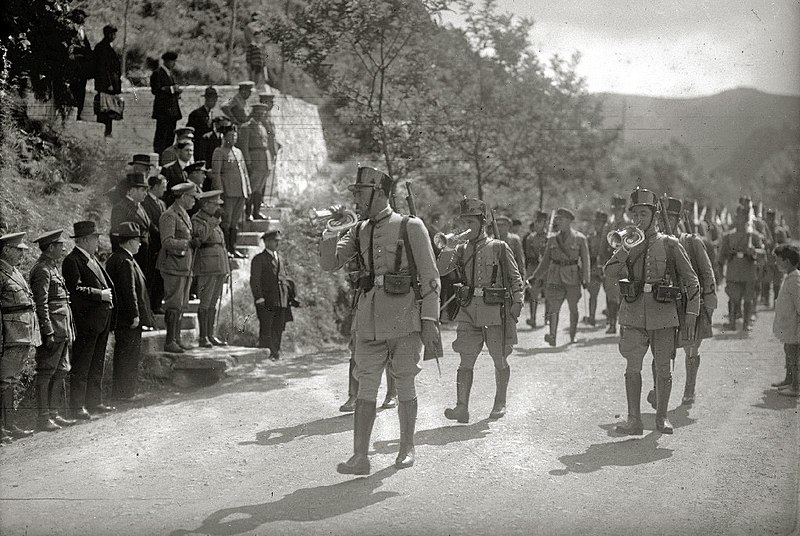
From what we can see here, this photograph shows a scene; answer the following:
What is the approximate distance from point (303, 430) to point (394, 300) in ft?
6.75

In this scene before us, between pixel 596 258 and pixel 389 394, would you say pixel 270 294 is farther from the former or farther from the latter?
pixel 596 258

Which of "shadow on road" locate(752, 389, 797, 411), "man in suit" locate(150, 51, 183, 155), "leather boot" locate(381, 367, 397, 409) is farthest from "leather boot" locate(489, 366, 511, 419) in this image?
"man in suit" locate(150, 51, 183, 155)

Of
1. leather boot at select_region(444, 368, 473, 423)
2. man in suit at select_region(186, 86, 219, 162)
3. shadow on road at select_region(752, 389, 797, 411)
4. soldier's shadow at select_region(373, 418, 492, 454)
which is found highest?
man in suit at select_region(186, 86, 219, 162)

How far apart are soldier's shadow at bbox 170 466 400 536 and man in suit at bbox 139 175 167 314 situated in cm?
572

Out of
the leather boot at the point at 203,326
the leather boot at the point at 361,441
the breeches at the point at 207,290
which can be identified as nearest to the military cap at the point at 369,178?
the leather boot at the point at 361,441

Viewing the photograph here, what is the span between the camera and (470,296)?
9.20 metres

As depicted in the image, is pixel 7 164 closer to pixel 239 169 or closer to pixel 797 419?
pixel 239 169

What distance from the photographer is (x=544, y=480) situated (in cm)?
679

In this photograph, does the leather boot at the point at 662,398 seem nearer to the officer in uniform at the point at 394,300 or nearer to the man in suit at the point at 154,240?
the officer in uniform at the point at 394,300

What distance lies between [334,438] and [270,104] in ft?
30.0

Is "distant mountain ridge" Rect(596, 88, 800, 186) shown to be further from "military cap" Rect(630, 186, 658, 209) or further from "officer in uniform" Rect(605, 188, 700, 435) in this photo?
"officer in uniform" Rect(605, 188, 700, 435)

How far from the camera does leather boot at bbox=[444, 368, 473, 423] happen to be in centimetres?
876

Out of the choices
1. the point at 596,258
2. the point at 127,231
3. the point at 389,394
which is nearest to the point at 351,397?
the point at 389,394

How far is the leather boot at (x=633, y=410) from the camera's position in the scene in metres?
8.39
